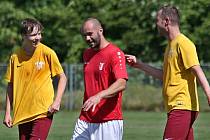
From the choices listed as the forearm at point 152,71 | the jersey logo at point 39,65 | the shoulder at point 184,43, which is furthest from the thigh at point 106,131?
the jersey logo at point 39,65

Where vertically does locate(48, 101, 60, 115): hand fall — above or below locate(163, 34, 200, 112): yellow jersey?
below

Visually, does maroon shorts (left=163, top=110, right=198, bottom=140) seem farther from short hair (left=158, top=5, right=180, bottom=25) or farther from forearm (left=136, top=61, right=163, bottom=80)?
short hair (left=158, top=5, right=180, bottom=25)

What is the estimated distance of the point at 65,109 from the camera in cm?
3158

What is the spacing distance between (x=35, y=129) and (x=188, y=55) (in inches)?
80.3

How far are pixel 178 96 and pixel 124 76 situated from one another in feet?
2.10

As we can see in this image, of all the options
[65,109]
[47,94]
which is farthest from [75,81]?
[47,94]

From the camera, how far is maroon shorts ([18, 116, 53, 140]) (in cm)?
913

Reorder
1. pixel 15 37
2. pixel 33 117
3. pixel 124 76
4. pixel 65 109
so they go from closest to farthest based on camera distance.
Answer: pixel 124 76 < pixel 33 117 < pixel 65 109 < pixel 15 37

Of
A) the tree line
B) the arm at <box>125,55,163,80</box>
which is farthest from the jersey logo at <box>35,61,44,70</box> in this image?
the tree line

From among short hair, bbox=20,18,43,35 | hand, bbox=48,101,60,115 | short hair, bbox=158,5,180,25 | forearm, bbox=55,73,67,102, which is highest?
short hair, bbox=158,5,180,25

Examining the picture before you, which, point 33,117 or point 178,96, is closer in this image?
point 178,96

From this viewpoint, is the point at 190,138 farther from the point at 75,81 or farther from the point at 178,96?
the point at 75,81

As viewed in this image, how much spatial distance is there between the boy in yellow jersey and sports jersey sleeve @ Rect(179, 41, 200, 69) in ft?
5.28

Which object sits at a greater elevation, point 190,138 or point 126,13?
point 126,13
